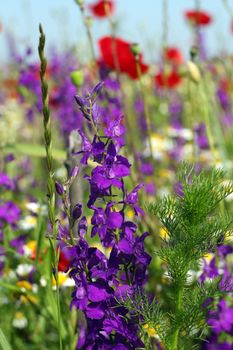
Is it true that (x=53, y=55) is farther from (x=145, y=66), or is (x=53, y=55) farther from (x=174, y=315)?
(x=174, y=315)

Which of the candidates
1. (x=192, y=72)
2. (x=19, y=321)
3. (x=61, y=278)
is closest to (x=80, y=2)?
(x=192, y=72)

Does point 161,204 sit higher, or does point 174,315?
point 161,204

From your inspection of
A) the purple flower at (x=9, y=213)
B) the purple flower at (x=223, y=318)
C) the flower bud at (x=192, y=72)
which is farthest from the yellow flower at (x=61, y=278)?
the flower bud at (x=192, y=72)

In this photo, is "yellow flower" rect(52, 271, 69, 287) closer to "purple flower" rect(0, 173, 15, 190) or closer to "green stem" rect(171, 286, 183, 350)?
"purple flower" rect(0, 173, 15, 190)

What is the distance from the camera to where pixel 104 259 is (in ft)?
2.93

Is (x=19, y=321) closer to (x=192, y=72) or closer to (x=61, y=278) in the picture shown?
(x=61, y=278)

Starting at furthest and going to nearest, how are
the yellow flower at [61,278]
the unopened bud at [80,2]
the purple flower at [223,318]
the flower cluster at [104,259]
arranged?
the unopened bud at [80,2] < the yellow flower at [61,278] < the purple flower at [223,318] < the flower cluster at [104,259]

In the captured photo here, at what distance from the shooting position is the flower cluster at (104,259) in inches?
34.1

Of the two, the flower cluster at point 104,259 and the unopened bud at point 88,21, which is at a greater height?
the unopened bud at point 88,21

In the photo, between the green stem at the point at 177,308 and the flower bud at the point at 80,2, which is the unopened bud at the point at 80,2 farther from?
the green stem at the point at 177,308

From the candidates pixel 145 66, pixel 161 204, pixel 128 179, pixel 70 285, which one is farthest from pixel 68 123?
pixel 161 204

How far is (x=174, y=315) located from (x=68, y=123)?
1653 mm

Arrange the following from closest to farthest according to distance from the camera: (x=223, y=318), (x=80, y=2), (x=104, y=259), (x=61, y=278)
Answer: (x=104, y=259), (x=223, y=318), (x=61, y=278), (x=80, y=2)

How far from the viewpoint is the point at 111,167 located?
0.87 meters
